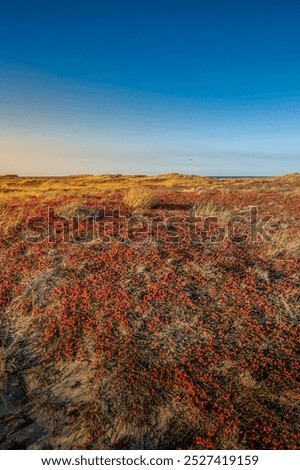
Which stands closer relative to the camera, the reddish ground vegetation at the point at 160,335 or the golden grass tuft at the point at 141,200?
the reddish ground vegetation at the point at 160,335

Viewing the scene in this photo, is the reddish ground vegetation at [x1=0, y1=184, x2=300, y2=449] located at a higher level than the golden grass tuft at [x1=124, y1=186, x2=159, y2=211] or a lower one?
lower

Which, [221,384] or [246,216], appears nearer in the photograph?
[221,384]

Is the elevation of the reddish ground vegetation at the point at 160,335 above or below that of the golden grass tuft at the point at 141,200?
below

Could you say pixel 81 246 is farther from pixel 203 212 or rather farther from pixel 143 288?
pixel 203 212

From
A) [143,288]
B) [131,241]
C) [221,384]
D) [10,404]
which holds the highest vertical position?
[131,241]

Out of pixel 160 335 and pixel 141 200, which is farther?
pixel 141 200

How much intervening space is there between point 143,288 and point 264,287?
2.11 meters

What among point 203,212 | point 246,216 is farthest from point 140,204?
point 246,216

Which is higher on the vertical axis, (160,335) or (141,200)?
(141,200)

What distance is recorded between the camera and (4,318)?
5.00 meters

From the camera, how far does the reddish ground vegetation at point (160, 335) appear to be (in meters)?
3.20

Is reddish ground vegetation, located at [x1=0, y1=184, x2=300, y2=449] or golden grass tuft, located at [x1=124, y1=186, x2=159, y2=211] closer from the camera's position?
reddish ground vegetation, located at [x1=0, y1=184, x2=300, y2=449]

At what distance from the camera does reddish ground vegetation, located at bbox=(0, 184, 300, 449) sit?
3.20m

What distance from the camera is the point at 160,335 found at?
4359 mm
